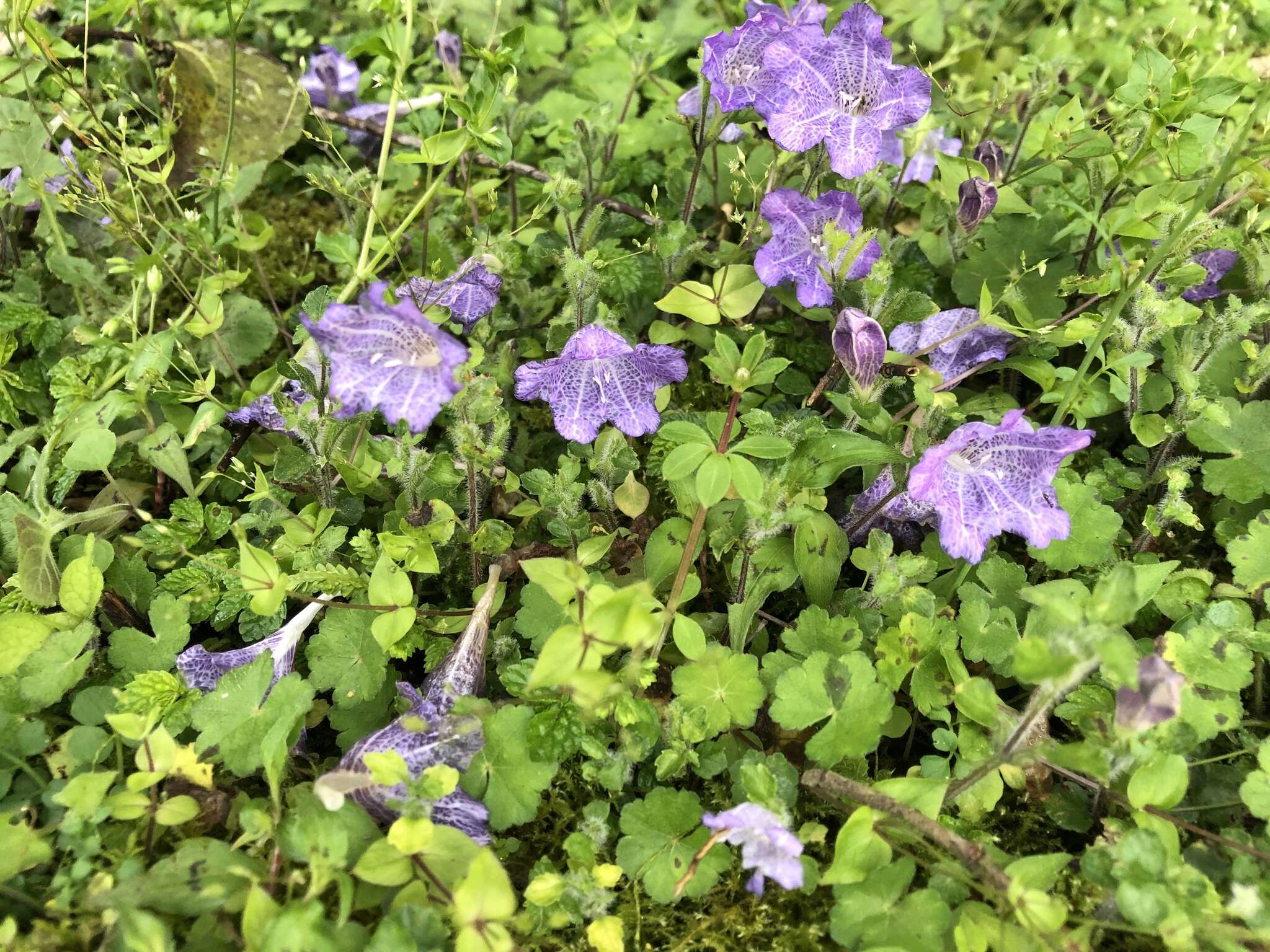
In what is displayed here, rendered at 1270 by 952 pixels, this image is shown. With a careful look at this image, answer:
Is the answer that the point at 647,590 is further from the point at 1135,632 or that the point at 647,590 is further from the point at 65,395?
the point at 65,395

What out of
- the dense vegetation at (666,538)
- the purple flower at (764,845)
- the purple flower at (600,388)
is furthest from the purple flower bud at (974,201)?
the purple flower at (764,845)

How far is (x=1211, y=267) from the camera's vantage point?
8.79ft

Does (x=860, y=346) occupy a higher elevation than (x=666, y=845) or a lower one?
higher

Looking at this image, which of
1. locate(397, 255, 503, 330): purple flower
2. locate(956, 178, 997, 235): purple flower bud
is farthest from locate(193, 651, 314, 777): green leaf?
locate(956, 178, 997, 235): purple flower bud

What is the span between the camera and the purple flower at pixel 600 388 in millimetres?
2289

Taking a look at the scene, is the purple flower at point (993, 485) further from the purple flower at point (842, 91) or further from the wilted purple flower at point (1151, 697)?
the purple flower at point (842, 91)

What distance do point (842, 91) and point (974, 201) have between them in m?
0.52

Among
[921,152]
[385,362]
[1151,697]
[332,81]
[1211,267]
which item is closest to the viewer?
[1151,697]

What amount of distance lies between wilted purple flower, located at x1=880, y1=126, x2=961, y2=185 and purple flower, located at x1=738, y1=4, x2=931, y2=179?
0.34 feet

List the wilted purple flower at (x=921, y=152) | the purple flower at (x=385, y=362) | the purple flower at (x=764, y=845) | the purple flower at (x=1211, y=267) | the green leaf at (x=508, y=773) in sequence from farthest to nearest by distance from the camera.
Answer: the wilted purple flower at (x=921, y=152)
the purple flower at (x=1211, y=267)
the green leaf at (x=508, y=773)
the purple flower at (x=385, y=362)
the purple flower at (x=764, y=845)

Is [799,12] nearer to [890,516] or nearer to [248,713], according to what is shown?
[890,516]

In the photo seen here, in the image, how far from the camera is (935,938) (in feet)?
5.64

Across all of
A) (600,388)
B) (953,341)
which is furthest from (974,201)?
(600,388)

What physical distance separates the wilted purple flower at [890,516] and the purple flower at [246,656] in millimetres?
1458
